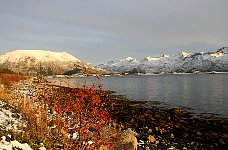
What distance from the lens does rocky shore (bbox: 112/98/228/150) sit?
2080cm

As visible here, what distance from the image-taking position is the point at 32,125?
1275 cm

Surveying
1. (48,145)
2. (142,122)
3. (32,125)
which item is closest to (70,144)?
(48,145)

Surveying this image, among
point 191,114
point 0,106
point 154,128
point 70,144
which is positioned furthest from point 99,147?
point 191,114

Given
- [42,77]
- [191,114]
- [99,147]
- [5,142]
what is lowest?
[191,114]

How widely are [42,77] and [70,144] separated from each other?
6.63m

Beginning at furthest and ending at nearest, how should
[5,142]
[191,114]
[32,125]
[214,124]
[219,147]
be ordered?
1. [191,114]
2. [214,124]
3. [219,147]
4. [32,125]
5. [5,142]

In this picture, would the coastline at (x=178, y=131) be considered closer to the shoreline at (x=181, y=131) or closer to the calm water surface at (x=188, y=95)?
the shoreline at (x=181, y=131)

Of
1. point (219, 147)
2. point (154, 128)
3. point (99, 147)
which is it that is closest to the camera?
point (99, 147)

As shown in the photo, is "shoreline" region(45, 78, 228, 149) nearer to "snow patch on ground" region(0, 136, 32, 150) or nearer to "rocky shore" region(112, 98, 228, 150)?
"rocky shore" region(112, 98, 228, 150)

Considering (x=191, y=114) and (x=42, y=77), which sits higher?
(x=42, y=77)

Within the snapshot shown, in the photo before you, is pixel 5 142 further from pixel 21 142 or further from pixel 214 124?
pixel 214 124

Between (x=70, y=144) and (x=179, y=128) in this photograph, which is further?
(x=179, y=128)

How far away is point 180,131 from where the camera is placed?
26.4 m

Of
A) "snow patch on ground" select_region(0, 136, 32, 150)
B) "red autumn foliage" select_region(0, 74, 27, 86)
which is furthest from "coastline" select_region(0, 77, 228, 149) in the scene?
"red autumn foliage" select_region(0, 74, 27, 86)
